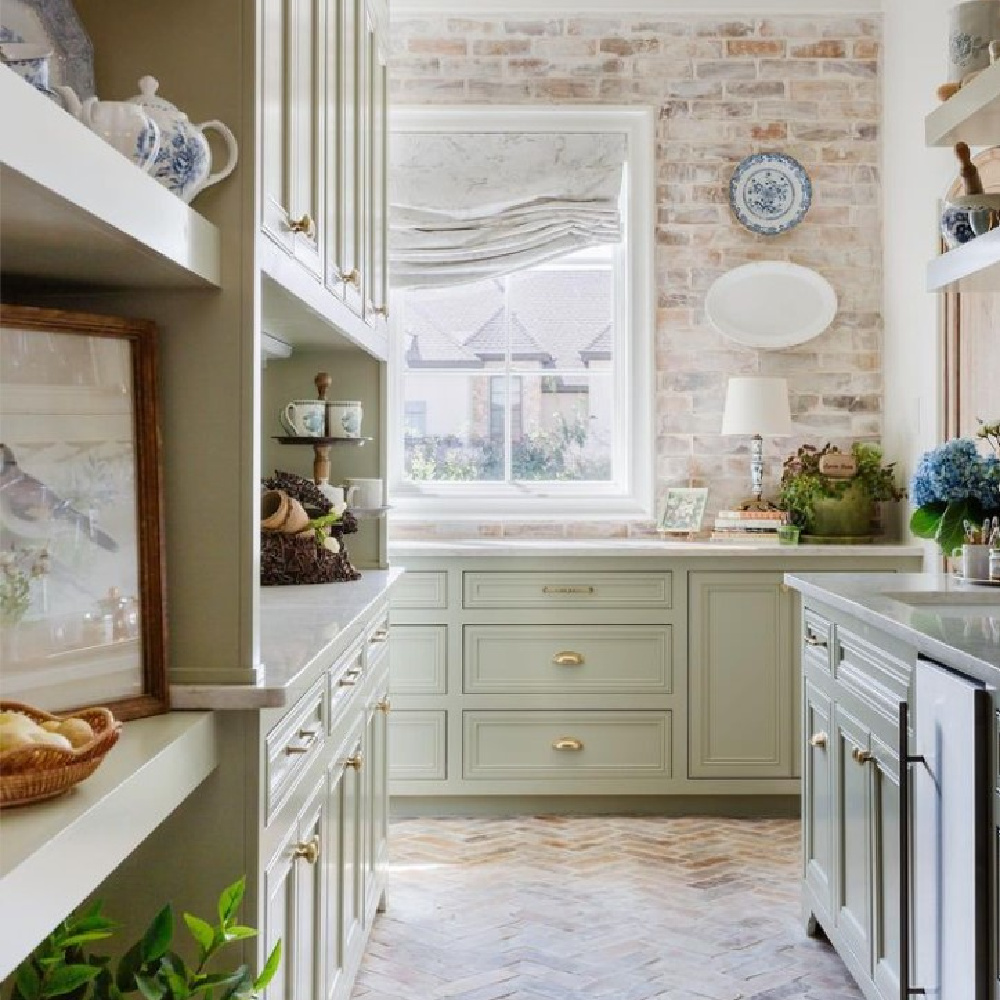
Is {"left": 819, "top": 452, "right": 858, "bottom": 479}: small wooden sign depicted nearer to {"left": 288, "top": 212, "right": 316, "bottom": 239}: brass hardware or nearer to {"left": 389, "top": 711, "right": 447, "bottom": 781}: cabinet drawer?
{"left": 389, "top": 711, "right": 447, "bottom": 781}: cabinet drawer

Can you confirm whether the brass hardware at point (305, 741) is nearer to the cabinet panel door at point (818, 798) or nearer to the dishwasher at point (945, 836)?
the dishwasher at point (945, 836)

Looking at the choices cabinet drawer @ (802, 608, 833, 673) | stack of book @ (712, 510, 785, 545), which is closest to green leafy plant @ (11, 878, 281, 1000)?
cabinet drawer @ (802, 608, 833, 673)

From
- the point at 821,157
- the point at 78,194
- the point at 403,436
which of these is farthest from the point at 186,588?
the point at 821,157

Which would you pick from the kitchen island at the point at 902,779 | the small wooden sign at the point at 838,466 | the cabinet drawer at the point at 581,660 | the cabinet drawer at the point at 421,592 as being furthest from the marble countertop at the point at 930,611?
the cabinet drawer at the point at 421,592

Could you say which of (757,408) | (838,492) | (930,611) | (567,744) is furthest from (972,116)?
(567,744)

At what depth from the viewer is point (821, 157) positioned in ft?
15.1

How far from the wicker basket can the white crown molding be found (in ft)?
13.3

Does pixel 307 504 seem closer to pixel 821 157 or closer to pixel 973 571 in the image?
pixel 973 571

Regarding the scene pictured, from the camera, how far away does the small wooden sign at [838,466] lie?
4.42m

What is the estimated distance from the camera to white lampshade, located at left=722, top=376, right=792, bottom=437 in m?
4.32

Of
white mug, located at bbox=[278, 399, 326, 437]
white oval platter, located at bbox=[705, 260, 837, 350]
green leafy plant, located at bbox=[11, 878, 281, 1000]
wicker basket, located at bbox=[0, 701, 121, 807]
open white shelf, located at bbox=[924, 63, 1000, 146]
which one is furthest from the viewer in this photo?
white oval platter, located at bbox=[705, 260, 837, 350]

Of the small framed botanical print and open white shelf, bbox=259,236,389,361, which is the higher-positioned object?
open white shelf, bbox=259,236,389,361

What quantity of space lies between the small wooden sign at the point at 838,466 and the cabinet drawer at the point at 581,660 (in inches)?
36.2

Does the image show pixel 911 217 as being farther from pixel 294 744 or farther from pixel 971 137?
pixel 294 744
